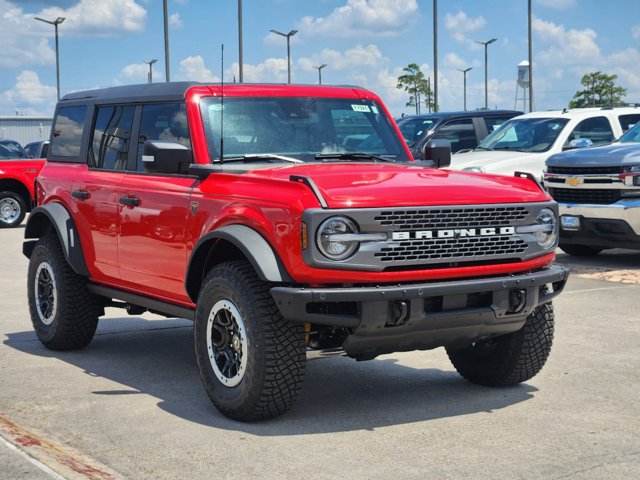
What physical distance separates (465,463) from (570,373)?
2.23 m

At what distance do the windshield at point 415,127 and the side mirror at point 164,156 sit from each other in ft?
40.7

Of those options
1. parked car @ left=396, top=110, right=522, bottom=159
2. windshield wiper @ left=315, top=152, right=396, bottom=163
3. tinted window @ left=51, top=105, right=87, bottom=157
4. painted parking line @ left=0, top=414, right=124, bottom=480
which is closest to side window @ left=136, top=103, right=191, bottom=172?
windshield wiper @ left=315, top=152, right=396, bottom=163

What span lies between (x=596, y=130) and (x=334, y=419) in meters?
11.0

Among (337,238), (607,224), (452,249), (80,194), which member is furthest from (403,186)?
(607,224)

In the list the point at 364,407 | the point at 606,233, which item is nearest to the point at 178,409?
the point at 364,407

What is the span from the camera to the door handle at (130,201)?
7.07m

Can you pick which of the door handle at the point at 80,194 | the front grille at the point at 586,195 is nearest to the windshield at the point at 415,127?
the front grille at the point at 586,195

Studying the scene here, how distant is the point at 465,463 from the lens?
5094 mm

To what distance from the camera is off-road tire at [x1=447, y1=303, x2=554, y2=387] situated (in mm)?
6520

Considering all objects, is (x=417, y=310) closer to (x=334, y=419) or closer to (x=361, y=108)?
(x=334, y=419)

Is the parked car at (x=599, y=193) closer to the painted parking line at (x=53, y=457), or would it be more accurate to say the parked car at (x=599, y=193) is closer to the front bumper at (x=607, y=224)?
the front bumper at (x=607, y=224)

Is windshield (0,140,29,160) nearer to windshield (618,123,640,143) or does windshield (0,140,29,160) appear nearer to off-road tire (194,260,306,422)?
windshield (618,123,640,143)

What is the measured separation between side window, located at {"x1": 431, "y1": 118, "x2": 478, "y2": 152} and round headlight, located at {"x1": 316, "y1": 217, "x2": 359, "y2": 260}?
13640 mm

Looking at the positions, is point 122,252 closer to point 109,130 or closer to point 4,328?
point 109,130
